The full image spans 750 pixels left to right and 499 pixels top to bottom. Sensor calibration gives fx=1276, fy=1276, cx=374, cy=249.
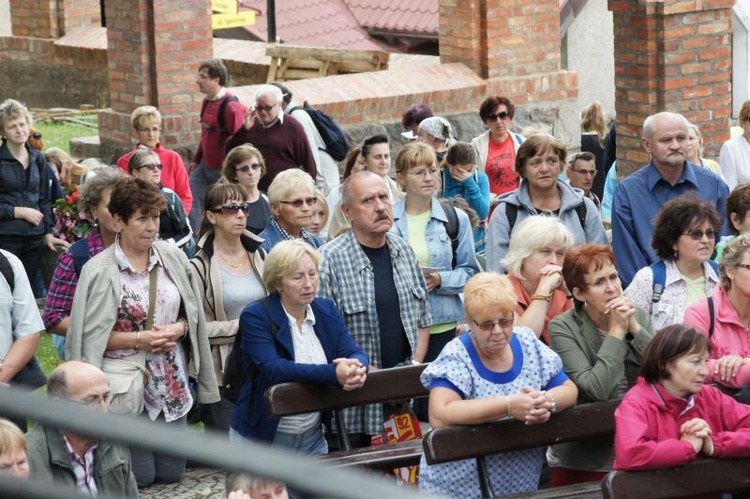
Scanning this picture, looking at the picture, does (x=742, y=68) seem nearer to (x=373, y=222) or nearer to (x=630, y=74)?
(x=630, y=74)

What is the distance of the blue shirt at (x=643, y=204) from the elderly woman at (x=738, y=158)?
6.78ft

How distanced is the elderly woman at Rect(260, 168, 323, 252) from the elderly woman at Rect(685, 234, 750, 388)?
2365mm

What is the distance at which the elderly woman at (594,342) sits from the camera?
16.7 feet

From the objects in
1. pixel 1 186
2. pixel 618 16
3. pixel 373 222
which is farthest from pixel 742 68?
pixel 373 222

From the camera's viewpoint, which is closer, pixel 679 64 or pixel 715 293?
pixel 715 293

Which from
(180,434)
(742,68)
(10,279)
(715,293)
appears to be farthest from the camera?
(742,68)

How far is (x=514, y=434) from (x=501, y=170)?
17.8 feet

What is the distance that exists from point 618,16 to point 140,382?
6002 millimetres

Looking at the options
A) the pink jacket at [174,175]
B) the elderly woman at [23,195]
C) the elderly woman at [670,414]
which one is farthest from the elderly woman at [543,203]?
the elderly woman at [23,195]

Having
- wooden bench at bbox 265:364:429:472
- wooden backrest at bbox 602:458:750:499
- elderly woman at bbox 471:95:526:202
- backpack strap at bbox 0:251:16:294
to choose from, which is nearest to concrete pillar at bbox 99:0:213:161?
elderly woman at bbox 471:95:526:202

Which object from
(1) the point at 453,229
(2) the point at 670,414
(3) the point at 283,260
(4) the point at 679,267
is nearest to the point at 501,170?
(1) the point at 453,229

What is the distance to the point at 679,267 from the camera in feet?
19.2

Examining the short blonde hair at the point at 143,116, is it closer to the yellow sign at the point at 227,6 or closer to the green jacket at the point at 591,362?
the green jacket at the point at 591,362

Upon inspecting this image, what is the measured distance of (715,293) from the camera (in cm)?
546
